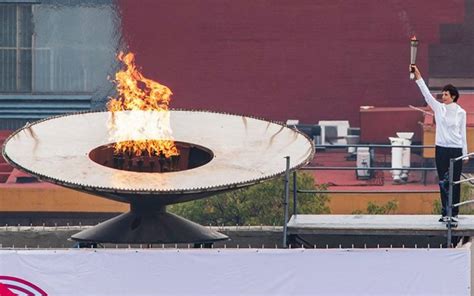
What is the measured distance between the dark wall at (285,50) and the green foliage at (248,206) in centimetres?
1606

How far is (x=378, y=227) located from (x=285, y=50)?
45.6 m

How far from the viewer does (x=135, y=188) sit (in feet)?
83.9

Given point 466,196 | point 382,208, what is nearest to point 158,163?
point 466,196

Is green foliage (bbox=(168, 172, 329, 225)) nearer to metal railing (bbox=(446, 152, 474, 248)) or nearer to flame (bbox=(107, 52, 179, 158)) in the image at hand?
flame (bbox=(107, 52, 179, 158))

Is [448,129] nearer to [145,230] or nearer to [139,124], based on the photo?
[145,230]

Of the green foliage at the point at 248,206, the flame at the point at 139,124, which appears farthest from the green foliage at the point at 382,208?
the flame at the point at 139,124

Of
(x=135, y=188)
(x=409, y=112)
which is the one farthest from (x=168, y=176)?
(x=409, y=112)

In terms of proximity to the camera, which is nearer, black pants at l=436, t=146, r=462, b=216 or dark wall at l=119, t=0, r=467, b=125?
black pants at l=436, t=146, r=462, b=216

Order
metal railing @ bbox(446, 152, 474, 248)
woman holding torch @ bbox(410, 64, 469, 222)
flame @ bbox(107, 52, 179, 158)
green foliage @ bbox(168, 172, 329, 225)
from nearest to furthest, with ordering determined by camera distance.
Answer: metal railing @ bbox(446, 152, 474, 248) < woman holding torch @ bbox(410, 64, 469, 222) < flame @ bbox(107, 52, 179, 158) < green foliage @ bbox(168, 172, 329, 225)

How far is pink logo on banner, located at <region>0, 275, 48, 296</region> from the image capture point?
81.7ft

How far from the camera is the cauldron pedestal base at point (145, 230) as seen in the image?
2727 cm

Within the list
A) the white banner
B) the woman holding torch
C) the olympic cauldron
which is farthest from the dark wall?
the white banner

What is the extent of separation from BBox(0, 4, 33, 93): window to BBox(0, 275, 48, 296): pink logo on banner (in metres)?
47.5

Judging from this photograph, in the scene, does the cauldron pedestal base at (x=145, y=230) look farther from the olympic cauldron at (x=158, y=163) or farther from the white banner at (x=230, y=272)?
the white banner at (x=230, y=272)
